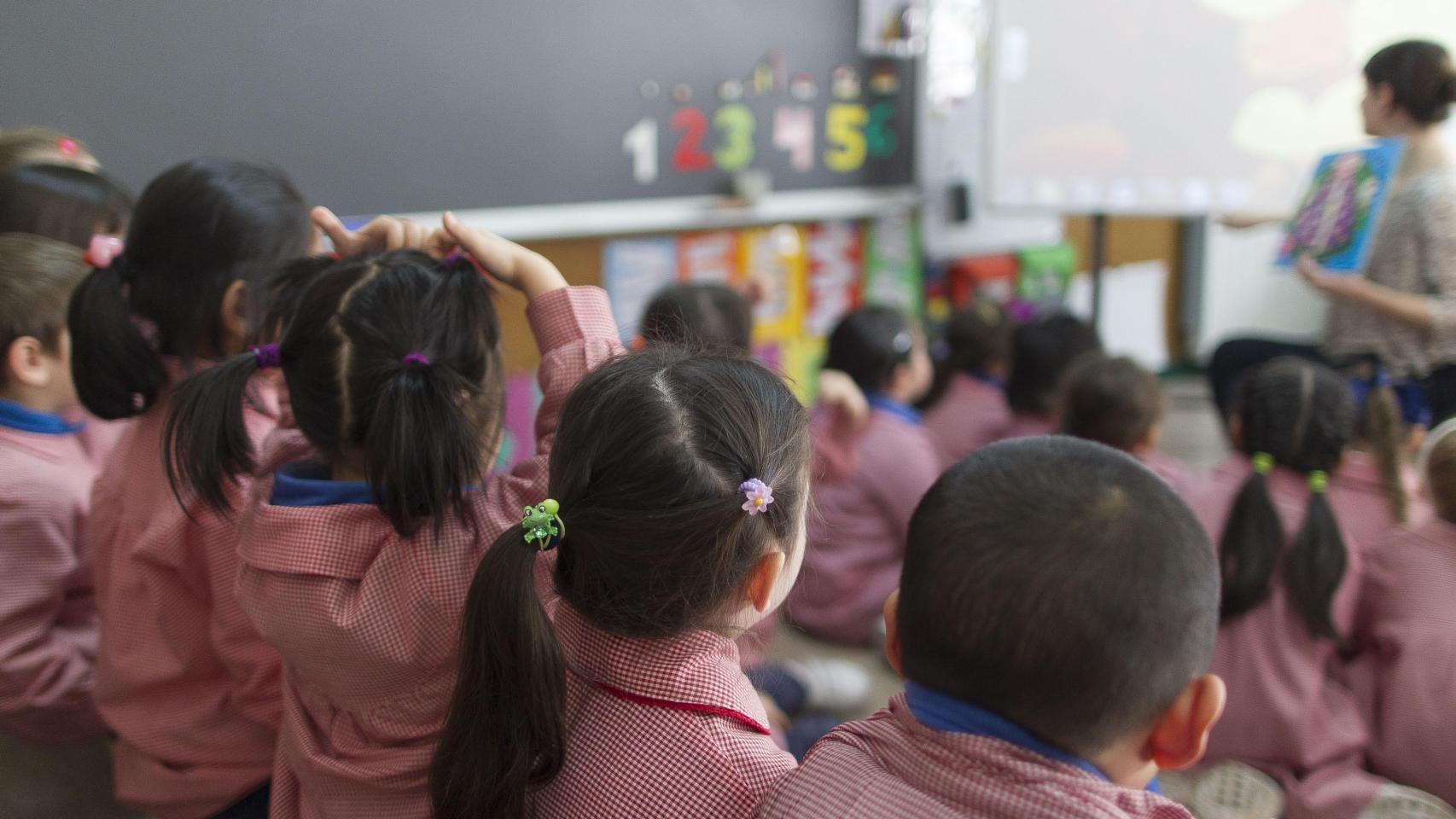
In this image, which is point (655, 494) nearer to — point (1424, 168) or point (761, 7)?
point (1424, 168)

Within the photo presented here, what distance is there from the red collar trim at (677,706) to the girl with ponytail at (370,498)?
21 centimetres

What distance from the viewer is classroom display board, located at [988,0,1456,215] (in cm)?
275

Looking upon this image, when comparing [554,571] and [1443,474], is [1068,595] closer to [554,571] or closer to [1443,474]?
[554,571]

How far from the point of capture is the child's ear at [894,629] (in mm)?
769

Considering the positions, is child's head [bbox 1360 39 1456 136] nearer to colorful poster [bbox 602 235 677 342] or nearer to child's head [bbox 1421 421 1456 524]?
child's head [bbox 1421 421 1456 524]

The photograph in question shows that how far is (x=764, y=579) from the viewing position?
90cm

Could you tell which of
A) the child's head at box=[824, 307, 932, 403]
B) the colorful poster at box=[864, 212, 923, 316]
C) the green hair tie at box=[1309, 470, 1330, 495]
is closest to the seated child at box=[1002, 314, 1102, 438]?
the child's head at box=[824, 307, 932, 403]

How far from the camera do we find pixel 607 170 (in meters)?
2.89

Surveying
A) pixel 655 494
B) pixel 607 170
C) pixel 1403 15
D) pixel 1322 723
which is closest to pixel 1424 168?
pixel 1403 15

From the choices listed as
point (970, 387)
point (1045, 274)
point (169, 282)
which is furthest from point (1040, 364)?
point (169, 282)

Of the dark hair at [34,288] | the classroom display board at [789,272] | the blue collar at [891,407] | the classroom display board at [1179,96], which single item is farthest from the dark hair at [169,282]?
the classroom display board at [1179,96]

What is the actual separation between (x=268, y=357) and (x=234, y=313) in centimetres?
32

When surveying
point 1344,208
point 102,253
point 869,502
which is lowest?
point 869,502

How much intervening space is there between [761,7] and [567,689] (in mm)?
2586
